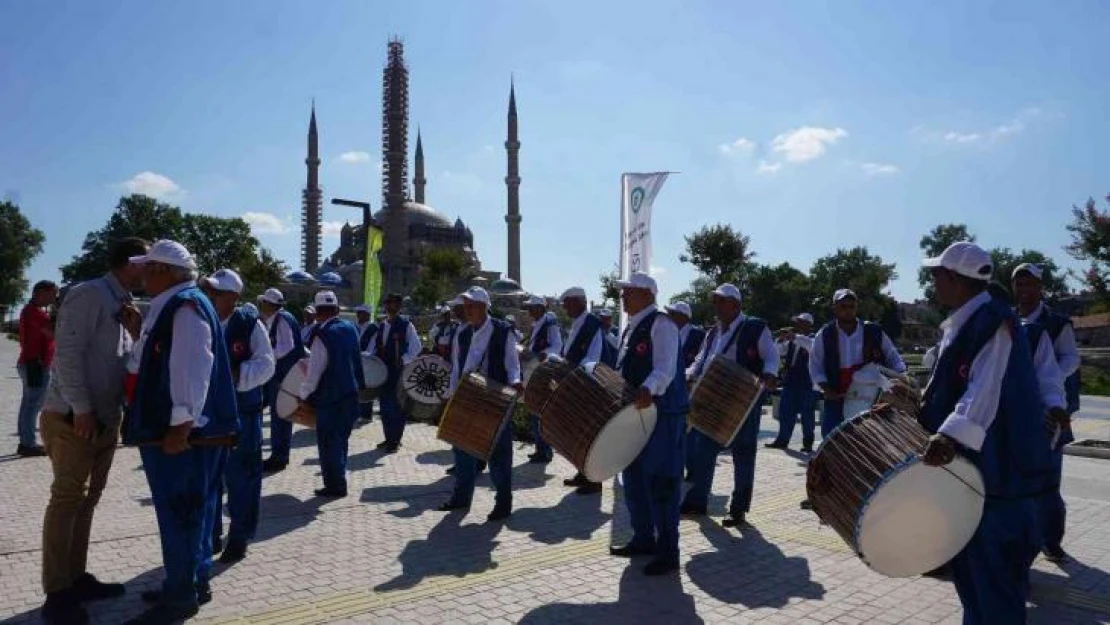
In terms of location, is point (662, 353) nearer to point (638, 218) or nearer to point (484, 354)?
point (484, 354)

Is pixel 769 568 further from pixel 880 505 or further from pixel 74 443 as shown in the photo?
pixel 74 443

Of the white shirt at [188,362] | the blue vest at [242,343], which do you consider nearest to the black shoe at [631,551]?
the blue vest at [242,343]

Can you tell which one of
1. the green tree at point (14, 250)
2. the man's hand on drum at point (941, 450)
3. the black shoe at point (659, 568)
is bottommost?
the black shoe at point (659, 568)

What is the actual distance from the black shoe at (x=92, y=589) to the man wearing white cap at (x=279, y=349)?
3.50 meters

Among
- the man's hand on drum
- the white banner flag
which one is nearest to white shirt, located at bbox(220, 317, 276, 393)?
the man's hand on drum

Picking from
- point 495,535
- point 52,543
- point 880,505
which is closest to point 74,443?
point 52,543

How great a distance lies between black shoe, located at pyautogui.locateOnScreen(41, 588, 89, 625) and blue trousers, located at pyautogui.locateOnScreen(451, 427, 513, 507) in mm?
3297

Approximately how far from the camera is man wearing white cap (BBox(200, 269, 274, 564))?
19.6 feet

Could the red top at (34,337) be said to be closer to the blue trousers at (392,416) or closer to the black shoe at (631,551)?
the blue trousers at (392,416)

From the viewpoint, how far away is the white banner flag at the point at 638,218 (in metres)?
13.7

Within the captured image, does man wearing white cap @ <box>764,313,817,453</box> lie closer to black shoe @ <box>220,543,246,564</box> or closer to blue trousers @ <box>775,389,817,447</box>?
blue trousers @ <box>775,389,817,447</box>

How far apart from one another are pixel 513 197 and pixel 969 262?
84407 mm

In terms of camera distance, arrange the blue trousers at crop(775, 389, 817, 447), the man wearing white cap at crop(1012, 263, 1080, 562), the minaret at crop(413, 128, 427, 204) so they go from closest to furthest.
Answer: the man wearing white cap at crop(1012, 263, 1080, 562) → the blue trousers at crop(775, 389, 817, 447) → the minaret at crop(413, 128, 427, 204)

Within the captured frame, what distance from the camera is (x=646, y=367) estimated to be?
5.77 m
